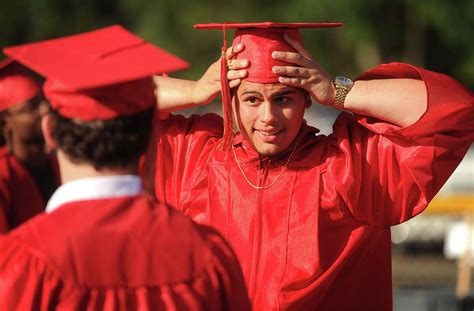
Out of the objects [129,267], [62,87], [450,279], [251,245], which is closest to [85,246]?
[129,267]

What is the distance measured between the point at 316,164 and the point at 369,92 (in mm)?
378

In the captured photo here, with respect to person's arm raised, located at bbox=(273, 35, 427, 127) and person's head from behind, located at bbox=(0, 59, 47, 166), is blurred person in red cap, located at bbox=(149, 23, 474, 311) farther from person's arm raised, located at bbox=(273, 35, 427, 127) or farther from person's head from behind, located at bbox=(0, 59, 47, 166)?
person's head from behind, located at bbox=(0, 59, 47, 166)

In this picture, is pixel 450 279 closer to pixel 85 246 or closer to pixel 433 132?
pixel 433 132

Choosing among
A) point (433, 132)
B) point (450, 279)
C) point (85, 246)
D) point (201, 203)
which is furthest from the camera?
point (450, 279)

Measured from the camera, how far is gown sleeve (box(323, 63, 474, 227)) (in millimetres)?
4945

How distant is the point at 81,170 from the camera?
138 inches

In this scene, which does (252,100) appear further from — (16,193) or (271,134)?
(16,193)

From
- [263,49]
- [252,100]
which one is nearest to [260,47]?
[263,49]

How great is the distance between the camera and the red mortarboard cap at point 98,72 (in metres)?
3.52

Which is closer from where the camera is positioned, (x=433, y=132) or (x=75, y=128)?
(x=75, y=128)

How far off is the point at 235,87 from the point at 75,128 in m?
1.68

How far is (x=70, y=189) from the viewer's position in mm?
3531

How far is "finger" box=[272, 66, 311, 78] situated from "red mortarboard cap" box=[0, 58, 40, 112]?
0.96 m

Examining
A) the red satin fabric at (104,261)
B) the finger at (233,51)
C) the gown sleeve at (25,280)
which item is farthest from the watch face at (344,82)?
the gown sleeve at (25,280)
